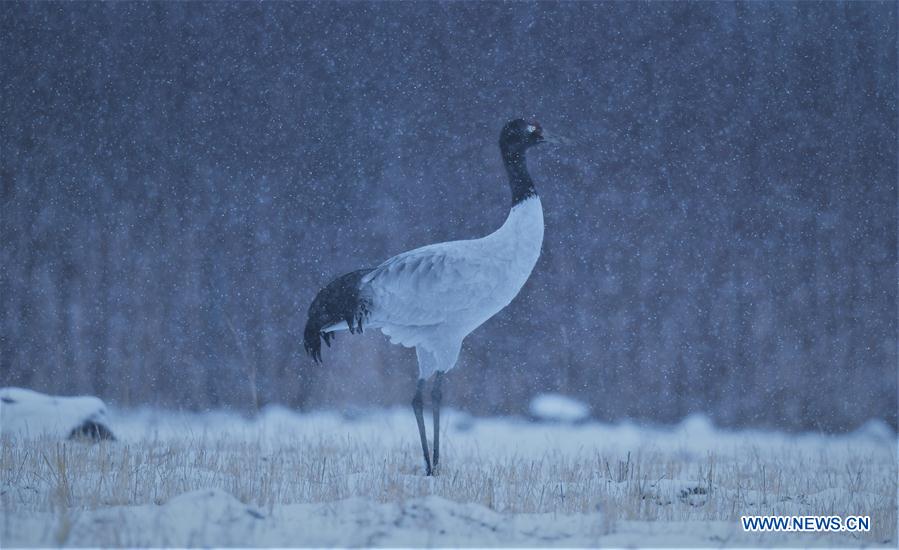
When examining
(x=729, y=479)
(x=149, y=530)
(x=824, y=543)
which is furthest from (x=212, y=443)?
(x=824, y=543)

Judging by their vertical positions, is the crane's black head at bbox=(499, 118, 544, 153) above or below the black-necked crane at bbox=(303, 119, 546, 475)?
above

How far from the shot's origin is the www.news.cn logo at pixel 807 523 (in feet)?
10.4

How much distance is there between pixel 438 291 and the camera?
4.31 meters

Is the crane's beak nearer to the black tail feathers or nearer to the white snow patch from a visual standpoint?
the black tail feathers

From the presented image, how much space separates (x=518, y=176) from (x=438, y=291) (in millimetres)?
911

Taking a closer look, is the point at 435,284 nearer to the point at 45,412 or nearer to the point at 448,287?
the point at 448,287

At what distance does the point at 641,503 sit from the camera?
3408 mm

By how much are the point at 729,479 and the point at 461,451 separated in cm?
165

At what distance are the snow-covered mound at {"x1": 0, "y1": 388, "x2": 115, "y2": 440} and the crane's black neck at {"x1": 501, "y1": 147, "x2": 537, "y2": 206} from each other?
3.32 meters

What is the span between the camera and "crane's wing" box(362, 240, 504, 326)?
4.31m

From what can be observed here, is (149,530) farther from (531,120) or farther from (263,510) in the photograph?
(531,120)

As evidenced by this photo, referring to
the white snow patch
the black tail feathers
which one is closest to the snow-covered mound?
the white snow patch

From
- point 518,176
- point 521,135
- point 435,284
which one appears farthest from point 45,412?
point 521,135

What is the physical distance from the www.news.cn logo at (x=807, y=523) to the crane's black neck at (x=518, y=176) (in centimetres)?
219
